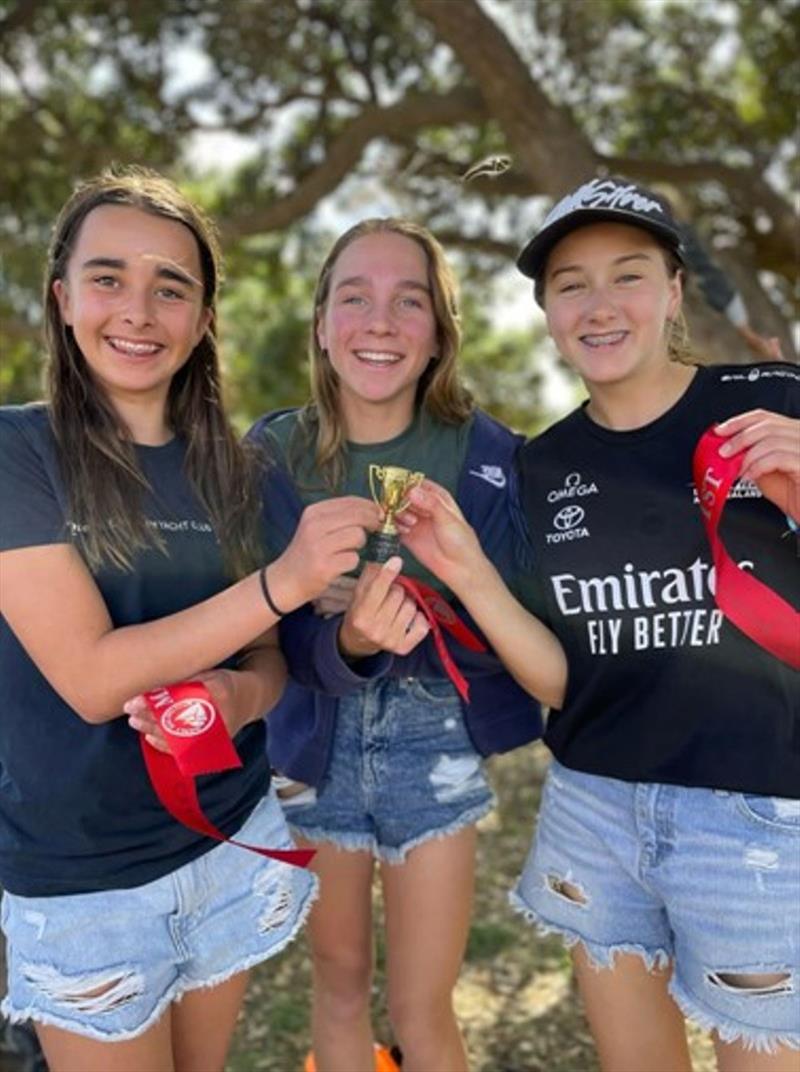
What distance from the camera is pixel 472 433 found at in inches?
116

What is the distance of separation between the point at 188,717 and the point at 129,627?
0.21 metres

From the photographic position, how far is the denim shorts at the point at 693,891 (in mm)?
2256

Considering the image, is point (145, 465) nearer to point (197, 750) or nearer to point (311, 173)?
point (197, 750)

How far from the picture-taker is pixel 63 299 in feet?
7.96

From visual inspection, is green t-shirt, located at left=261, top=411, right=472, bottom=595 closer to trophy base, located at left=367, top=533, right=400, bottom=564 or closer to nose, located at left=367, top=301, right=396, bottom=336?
nose, located at left=367, top=301, right=396, bottom=336

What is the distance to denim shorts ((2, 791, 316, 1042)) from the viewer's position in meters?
2.21

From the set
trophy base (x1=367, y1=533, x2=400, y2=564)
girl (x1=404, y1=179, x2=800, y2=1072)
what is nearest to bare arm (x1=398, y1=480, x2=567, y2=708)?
girl (x1=404, y1=179, x2=800, y2=1072)

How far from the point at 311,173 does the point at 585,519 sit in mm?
6530

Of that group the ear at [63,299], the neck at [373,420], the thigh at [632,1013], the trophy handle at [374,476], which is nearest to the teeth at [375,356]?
the neck at [373,420]

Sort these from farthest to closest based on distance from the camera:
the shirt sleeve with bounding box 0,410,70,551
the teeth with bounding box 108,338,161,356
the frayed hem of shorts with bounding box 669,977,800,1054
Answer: the teeth with bounding box 108,338,161,356
the frayed hem of shorts with bounding box 669,977,800,1054
the shirt sleeve with bounding box 0,410,70,551

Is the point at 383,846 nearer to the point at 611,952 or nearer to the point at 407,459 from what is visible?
the point at 611,952

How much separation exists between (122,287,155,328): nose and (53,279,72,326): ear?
139 mm

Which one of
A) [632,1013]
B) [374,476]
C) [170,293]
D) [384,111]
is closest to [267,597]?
[374,476]

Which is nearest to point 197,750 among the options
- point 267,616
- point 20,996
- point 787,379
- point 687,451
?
point 267,616
